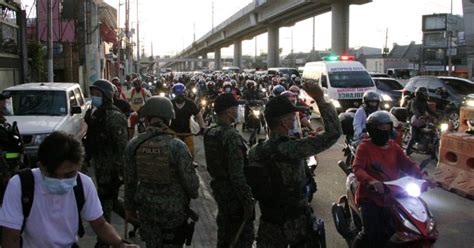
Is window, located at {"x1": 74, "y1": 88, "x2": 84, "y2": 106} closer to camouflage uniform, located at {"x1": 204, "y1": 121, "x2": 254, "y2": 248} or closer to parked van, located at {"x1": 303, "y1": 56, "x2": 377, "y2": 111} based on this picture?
camouflage uniform, located at {"x1": 204, "y1": 121, "x2": 254, "y2": 248}

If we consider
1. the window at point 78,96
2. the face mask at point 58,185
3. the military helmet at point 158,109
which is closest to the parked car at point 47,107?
the window at point 78,96

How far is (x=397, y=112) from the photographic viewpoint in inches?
380

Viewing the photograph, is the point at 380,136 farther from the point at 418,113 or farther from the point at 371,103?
the point at 418,113

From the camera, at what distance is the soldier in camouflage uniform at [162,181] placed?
4.05 meters

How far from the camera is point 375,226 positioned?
4574 mm

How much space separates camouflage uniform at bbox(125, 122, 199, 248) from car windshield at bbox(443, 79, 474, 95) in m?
16.9

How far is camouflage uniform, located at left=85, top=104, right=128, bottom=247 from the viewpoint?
5.82 m

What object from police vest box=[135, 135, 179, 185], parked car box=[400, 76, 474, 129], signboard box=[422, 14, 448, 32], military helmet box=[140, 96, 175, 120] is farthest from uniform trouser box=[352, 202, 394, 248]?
signboard box=[422, 14, 448, 32]

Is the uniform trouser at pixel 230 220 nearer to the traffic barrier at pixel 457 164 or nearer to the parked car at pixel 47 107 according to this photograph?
the traffic barrier at pixel 457 164

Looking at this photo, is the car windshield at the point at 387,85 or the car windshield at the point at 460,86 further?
the car windshield at the point at 387,85

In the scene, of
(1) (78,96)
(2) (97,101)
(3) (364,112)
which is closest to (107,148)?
(2) (97,101)

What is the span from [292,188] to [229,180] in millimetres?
782

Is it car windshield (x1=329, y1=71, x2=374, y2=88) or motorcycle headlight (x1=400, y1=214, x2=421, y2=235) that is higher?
car windshield (x1=329, y1=71, x2=374, y2=88)

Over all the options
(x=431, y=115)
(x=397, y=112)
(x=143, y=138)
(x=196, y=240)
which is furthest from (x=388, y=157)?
(x=431, y=115)
